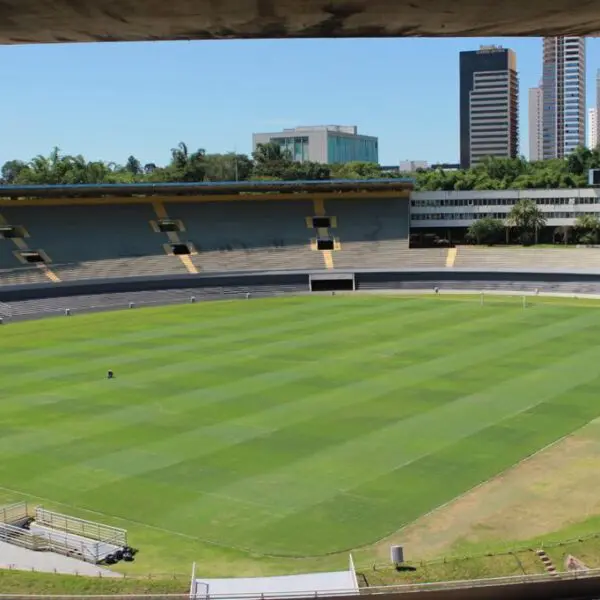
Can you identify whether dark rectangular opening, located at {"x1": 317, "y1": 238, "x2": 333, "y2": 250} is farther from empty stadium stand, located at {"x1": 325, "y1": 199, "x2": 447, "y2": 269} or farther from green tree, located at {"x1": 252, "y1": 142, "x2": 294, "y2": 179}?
green tree, located at {"x1": 252, "y1": 142, "x2": 294, "y2": 179}

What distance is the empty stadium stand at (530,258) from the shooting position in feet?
208

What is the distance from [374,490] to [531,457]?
4.80 meters

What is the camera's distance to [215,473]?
20.8 m

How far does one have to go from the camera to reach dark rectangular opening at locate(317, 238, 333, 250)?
69625mm

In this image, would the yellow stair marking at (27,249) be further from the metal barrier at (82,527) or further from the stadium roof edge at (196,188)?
the metal barrier at (82,527)

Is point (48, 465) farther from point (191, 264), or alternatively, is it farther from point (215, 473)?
point (191, 264)

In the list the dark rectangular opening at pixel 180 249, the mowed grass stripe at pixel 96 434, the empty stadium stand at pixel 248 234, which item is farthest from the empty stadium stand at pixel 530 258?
the mowed grass stripe at pixel 96 434

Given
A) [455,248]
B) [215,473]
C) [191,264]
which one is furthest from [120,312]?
[215,473]

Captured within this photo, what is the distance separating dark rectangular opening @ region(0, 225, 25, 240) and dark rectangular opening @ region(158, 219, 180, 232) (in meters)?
11.0

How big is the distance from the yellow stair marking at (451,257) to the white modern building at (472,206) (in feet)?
24.8

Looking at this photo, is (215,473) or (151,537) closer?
(151,537)

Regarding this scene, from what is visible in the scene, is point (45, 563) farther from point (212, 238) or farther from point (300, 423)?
point (212, 238)

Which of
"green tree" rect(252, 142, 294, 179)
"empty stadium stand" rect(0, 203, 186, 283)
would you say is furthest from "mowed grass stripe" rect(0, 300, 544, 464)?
"green tree" rect(252, 142, 294, 179)

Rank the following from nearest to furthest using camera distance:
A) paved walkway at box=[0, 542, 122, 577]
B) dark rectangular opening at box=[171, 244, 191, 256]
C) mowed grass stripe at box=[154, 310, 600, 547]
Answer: paved walkway at box=[0, 542, 122, 577], mowed grass stripe at box=[154, 310, 600, 547], dark rectangular opening at box=[171, 244, 191, 256]
